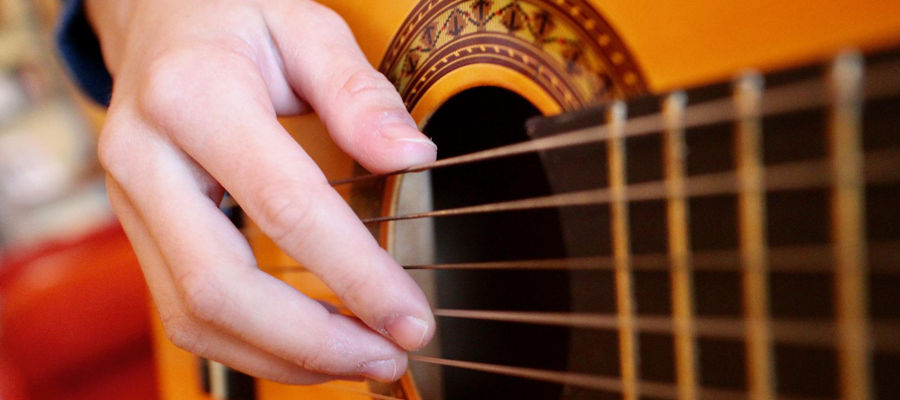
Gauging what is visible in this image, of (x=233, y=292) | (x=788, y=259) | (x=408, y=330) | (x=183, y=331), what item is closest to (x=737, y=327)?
(x=788, y=259)

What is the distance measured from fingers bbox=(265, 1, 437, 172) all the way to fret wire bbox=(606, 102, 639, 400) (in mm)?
155

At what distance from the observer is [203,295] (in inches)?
19.7

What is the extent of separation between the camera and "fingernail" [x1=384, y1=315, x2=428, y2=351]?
0.47 meters

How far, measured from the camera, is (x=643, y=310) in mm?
374

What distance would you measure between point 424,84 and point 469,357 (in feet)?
1.01

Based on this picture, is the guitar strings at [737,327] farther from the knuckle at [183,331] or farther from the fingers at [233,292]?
the knuckle at [183,331]

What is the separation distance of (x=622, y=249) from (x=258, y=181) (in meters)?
0.25

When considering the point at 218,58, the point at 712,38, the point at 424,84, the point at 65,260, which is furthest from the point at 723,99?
the point at 65,260

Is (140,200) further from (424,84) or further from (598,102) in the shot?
(598,102)

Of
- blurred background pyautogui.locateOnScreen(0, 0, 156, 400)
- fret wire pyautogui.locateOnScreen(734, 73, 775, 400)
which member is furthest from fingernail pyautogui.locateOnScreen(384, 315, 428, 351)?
blurred background pyautogui.locateOnScreen(0, 0, 156, 400)

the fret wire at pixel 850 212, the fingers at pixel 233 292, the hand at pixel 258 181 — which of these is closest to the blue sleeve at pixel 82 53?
the hand at pixel 258 181

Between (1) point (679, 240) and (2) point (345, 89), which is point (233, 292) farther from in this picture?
(1) point (679, 240)

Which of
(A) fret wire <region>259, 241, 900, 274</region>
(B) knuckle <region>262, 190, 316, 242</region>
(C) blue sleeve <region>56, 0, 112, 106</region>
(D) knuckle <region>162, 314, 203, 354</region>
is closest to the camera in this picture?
(A) fret wire <region>259, 241, 900, 274</region>

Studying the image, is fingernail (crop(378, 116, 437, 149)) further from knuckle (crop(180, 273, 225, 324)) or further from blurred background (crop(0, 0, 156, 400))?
blurred background (crop(0, 0, 156, 400))
